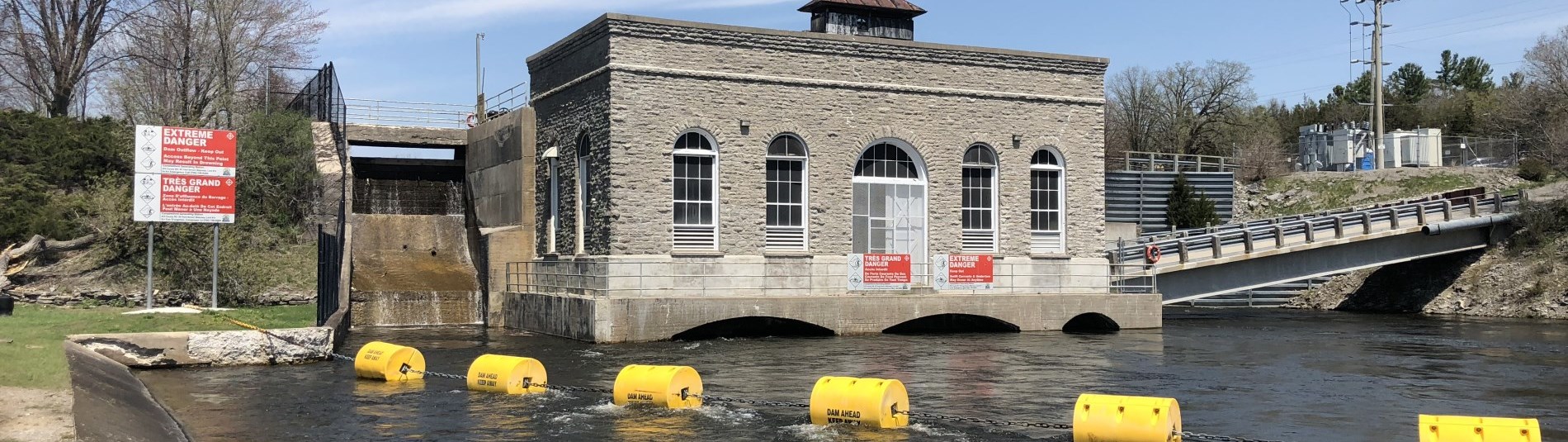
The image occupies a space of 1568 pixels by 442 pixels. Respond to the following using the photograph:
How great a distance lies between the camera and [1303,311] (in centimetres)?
4297

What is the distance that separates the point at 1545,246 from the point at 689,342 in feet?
90.4

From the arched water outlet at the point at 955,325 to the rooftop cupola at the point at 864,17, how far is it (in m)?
10.3

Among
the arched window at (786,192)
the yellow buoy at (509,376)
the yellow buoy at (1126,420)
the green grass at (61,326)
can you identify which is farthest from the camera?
the arched window at (786,192)

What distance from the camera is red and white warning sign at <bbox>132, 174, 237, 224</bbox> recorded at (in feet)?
75.3

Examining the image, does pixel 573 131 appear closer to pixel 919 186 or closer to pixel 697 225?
pixel 697 225

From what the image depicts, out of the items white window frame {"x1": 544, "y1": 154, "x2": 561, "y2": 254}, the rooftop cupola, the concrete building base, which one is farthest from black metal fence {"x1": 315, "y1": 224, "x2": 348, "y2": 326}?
the rooftop cupola

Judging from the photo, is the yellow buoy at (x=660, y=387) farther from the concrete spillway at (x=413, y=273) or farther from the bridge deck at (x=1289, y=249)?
the bridge deck at (x=1289, y=249)

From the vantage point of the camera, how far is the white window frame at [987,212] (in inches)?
1249

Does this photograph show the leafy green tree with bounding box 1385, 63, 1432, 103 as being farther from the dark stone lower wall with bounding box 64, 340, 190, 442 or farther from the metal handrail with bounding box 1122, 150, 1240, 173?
the dark stone lower wall with bounding box 64, 340, 190, 442

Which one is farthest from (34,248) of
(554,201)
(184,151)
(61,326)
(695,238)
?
(695,238)

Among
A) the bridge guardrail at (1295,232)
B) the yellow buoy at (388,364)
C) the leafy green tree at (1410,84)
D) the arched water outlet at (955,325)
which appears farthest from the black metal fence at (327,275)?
the leafy green tree at (1410,84)

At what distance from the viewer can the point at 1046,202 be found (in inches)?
1284

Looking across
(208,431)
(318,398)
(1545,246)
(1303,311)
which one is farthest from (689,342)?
(1545,246)

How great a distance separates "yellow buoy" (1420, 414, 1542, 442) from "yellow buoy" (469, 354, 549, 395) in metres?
10.5
